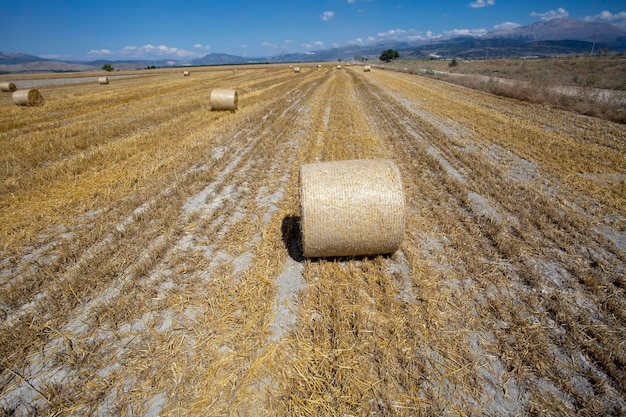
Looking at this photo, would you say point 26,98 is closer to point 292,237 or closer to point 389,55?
point 292,237

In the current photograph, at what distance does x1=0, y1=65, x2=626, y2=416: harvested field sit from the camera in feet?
9.18

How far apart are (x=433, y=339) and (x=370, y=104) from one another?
54.8 feet

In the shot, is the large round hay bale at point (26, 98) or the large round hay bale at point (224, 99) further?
the large round hay bale at point (26, 98)

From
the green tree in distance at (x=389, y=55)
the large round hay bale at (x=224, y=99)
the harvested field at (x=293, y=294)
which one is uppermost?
the green tree in distance at (x=389, y=55)

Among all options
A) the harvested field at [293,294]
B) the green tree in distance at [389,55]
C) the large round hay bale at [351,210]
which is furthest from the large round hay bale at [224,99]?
the green tree in distance at [389,55]

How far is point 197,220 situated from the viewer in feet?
19.0

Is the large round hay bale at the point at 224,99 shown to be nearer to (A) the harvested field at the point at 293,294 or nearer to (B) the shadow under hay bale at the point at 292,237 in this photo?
(A) the harvested field at the point at 293,294

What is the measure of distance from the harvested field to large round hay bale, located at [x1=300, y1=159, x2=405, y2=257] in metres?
0.49

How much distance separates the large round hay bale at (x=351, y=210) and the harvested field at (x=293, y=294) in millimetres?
488

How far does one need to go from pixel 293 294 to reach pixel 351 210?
138 cm

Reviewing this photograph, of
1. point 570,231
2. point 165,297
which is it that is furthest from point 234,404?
point 570,231

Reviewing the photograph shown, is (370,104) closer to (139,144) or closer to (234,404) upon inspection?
(139,144)

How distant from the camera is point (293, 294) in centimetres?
398

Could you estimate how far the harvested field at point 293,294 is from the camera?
9.18 feet
